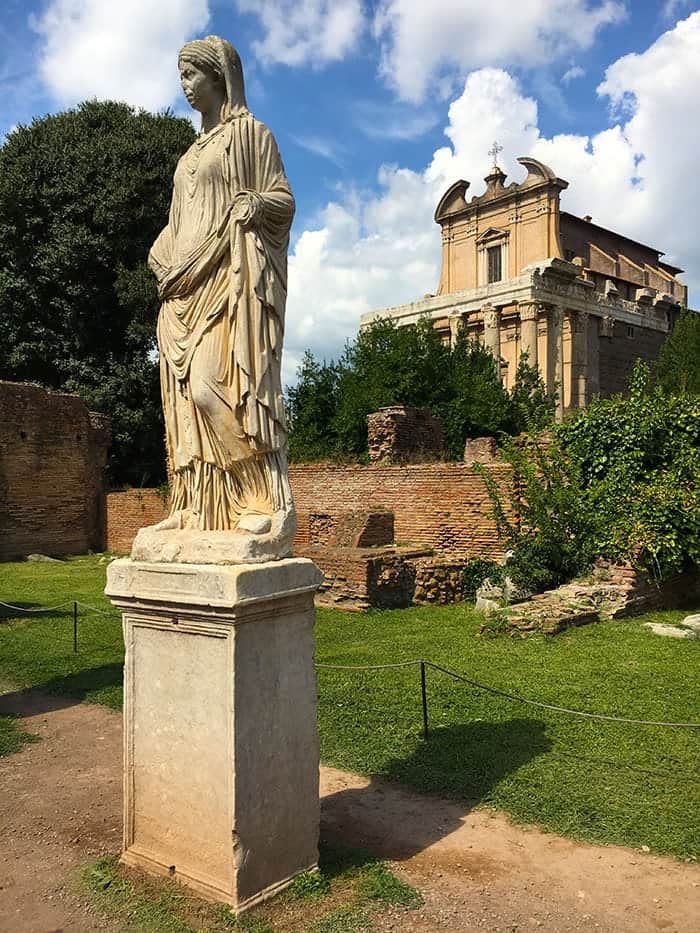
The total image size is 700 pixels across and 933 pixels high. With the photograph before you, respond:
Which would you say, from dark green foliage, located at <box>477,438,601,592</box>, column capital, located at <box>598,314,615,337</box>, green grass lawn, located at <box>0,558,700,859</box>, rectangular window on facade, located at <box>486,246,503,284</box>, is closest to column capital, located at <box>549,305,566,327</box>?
column capital, located at <box>598,314,615,337</box>

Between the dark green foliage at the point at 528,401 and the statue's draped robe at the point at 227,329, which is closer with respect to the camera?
the statue's draped robe at the point at 227,329

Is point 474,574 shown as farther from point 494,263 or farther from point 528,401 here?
Result: point 494,263

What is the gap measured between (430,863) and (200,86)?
4.13 meters

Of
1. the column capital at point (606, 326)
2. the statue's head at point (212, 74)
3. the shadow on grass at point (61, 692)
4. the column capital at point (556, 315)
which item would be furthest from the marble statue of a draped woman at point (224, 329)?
the column capital at point (606, 326)

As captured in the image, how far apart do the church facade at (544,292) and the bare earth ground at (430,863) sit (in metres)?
27.1

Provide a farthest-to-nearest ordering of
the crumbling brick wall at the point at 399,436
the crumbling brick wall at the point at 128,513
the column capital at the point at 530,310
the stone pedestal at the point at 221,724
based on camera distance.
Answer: the column capital at the point at 530,310 < the crumbling brick wall at the point at 128,513 < the crumbling brick wall at the point at 399,436 < the stone pedestal at the point at 221,724

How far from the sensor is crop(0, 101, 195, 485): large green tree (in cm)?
2494

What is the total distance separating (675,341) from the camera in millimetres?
27453

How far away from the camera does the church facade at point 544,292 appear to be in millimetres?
32375

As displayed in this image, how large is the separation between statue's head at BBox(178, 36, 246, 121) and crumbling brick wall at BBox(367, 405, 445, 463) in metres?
13.7

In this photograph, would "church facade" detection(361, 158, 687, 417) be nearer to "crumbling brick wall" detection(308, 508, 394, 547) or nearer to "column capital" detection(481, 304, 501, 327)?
"column capital" detection(481, 304, 501, 327)

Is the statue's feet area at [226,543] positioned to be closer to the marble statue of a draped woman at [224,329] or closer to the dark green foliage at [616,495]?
the marble statue of a draped woman at [224,329]

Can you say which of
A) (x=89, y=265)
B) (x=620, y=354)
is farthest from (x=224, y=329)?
(x=620, y=354)

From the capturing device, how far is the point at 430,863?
3863 mm
